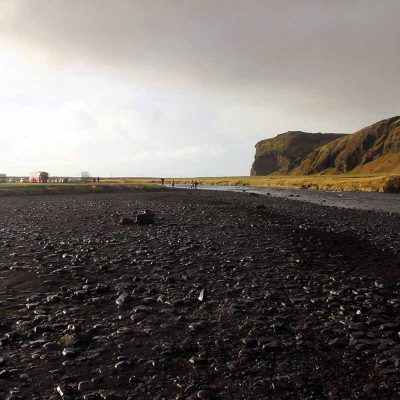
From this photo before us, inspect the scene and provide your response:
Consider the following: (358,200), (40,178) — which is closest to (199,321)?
(358,200)

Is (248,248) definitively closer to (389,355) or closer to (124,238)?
(124,238)

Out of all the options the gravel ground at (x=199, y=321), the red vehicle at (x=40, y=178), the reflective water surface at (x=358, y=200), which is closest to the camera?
the gravel ground at (x=199, y=321)

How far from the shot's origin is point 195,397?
231 inches

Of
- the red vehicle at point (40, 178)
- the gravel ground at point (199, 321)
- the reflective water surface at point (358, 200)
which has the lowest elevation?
the gravel ground at point (199, 321)

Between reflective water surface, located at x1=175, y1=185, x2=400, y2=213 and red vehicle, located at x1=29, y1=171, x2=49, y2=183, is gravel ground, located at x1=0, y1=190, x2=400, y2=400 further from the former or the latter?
red vehicle, located at x1=29, y1=171, x2=49, y2=183

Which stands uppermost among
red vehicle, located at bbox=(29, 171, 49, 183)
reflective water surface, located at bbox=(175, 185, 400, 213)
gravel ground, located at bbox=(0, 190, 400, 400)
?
red vehicle, located at bbox=(29, 171, 49, 183)

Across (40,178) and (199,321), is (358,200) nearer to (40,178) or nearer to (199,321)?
(199,321)

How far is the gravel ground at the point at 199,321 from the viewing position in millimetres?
6258

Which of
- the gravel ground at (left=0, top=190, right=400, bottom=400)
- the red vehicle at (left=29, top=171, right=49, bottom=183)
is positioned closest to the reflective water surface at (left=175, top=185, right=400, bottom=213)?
the gravel ground at (left=0, top=190, right=400, bottom=400)

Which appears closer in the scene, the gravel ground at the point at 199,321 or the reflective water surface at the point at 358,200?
the gravel ground at the point at 199,321

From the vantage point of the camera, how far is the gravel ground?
20.5 feet

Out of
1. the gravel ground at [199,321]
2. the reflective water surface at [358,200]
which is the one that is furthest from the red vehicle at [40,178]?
the gravel ground at [199,321]

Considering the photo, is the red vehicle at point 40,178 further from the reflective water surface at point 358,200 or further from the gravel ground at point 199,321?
the gravel ground at point 199,321

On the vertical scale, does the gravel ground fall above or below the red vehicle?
below
